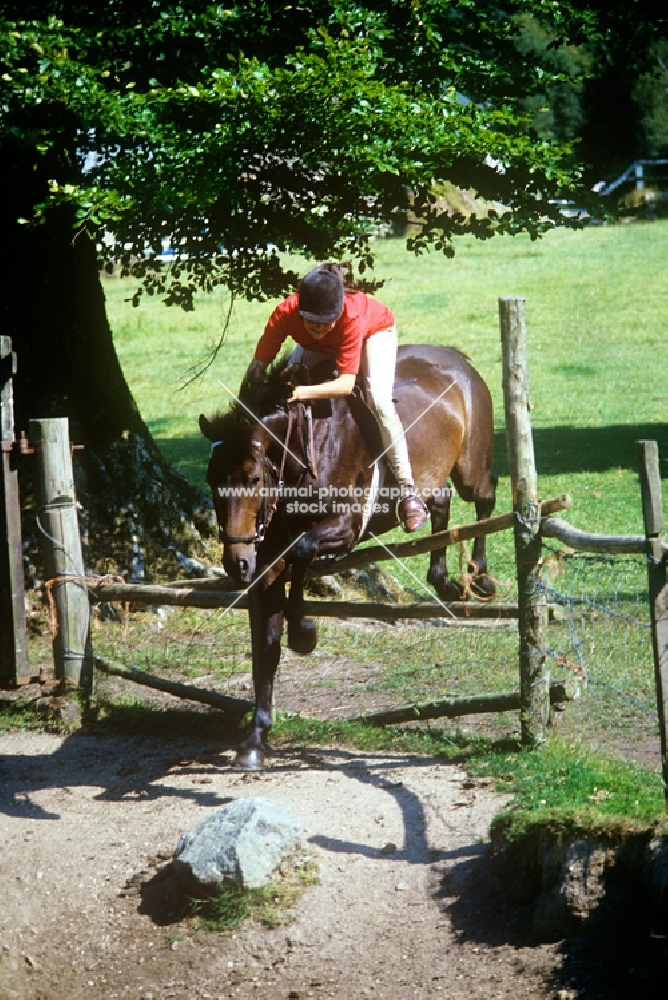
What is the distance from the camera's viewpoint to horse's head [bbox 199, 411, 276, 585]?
594 cm

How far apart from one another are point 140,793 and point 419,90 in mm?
5221

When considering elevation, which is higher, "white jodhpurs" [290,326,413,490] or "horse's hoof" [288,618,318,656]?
"white jodhpurs" [290,326,413,490]

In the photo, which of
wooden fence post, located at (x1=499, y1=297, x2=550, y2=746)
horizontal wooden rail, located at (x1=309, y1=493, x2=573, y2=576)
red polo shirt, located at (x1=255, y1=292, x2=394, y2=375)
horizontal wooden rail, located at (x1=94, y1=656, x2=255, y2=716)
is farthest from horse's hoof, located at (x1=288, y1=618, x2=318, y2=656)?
red polo shirt, located at (x1=255, y1=292, x2=394, y2=375)

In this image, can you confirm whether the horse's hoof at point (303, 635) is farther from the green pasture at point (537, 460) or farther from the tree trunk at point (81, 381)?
the tree trunk at point (81, 381)

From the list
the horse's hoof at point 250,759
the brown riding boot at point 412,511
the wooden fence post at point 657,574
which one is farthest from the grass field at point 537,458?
the brown riding boot at point 412,511

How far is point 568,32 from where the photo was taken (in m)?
9.05

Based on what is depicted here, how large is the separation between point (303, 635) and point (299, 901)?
73.1 inches

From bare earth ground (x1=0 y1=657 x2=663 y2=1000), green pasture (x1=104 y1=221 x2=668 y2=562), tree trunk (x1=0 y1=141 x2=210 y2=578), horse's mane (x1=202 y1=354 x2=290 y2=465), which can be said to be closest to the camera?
bare earth ground (x1=0 y1=657 x2=663 y2=1000)

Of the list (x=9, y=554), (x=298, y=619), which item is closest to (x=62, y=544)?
(x=9, y=554)

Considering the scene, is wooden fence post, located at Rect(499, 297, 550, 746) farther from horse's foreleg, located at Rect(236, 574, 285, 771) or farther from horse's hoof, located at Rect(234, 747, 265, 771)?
horse's hoof, located at Rect(234, 747, 265, 771)

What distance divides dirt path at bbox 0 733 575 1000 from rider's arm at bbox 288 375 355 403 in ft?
7.08

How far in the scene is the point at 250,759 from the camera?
6.61 metres

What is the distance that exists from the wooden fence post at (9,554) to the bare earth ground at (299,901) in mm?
875

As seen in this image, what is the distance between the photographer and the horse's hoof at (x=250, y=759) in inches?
260
